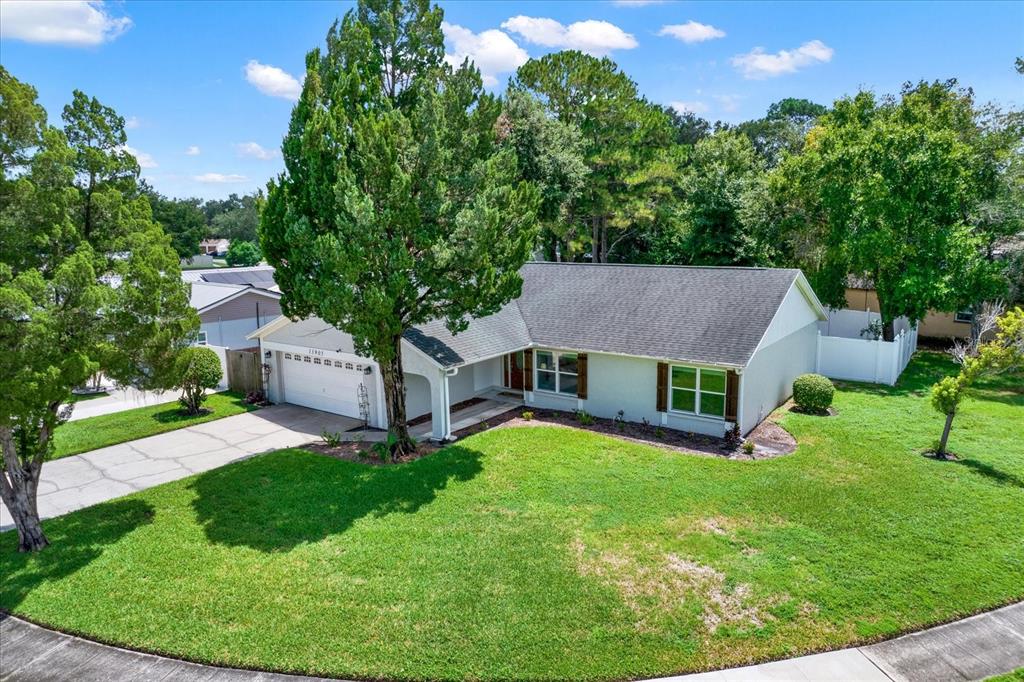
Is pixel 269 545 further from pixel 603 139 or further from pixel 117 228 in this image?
pixel 603 139

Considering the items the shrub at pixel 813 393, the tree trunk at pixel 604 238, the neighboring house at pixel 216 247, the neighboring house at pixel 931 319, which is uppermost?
the neighboring house at pixel 216 247

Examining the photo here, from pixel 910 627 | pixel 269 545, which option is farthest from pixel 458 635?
pixel 910 627

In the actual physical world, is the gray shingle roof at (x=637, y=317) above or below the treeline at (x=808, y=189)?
below

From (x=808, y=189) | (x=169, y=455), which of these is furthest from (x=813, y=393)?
(x=169, y=455)

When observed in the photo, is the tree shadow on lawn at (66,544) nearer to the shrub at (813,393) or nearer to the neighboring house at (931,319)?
the shrub at (813,393)

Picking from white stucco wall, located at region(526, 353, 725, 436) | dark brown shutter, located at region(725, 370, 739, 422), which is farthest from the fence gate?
dark brown shutter, located at region(725, 370, 739, 422)

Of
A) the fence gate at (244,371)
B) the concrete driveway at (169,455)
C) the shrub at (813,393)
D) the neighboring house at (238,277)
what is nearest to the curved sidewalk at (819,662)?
the concrete driveway at (169,455)

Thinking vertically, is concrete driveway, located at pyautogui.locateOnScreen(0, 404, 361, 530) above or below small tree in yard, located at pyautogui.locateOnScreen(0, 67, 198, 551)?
below

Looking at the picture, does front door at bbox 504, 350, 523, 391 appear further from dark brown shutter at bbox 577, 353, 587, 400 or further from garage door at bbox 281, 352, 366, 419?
garage door at bbox 281, 352, 366, 419
